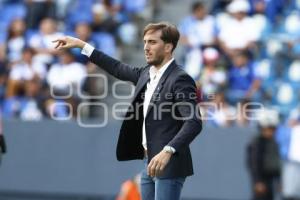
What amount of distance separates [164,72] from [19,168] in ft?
27.0

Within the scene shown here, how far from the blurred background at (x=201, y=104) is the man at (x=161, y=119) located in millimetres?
6194

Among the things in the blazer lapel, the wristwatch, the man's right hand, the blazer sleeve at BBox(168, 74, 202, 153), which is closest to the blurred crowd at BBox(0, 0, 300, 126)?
the man's right hand

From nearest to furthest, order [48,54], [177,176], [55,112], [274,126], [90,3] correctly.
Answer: [177,176] → [274,126] → [55,112] → [48,54] → [90,3]

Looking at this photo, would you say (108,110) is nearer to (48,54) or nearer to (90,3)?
(48,54)

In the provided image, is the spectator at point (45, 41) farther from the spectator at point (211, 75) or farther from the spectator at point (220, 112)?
the spectator at point (220, 112)

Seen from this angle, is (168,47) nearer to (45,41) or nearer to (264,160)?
(264,160)

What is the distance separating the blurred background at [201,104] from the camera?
13.9 metres

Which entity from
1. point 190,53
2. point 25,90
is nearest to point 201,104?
point 190,53

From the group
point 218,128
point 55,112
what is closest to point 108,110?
point 55,112

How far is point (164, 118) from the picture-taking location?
707 centimetres

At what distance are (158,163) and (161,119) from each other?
53cm

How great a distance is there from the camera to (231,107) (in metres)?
14.1

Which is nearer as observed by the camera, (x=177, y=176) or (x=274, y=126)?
(x=177, y=176)

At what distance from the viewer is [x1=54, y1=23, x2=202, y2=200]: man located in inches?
267
